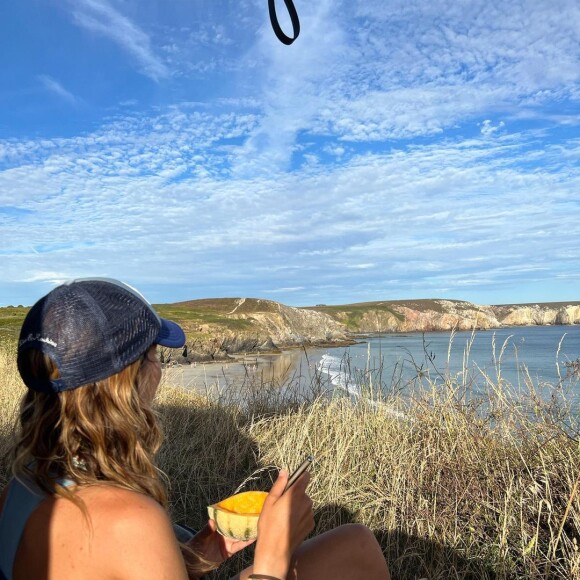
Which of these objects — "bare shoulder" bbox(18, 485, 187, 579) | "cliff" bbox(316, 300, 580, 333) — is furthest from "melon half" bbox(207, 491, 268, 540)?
"cliff" bbox(316, 300, 580, 333)

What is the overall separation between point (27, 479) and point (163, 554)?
1.26 ft

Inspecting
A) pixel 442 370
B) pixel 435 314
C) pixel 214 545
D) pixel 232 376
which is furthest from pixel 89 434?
pixel 435 314

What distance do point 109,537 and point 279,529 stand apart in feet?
1.47

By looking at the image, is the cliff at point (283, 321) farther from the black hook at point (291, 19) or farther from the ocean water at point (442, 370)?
the black hook at point (291, 19)

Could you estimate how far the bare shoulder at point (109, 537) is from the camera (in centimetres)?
103

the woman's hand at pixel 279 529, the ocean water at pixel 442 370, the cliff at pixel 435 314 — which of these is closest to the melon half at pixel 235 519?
the woman's hand at pixel 279 529

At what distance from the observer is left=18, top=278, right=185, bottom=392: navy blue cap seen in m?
1.23

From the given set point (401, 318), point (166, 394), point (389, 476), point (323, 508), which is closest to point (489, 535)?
point (389, 476)

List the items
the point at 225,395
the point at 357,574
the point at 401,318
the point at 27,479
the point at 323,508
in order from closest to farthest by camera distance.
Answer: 1. the point at 27,479
2. the point at 357,574
3. the point at 323,508
4. the point at 225,395
5. the point at 401,318

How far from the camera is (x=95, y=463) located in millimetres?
1255

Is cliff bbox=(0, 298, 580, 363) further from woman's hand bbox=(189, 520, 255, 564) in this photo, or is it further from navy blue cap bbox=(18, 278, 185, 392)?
navy blue cap bbox=(18, 278, 185, 392)

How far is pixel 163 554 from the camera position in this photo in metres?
1.04

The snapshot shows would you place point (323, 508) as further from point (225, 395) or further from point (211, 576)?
point (225, 395)

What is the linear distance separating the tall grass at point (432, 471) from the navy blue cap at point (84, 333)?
7.58 feet
